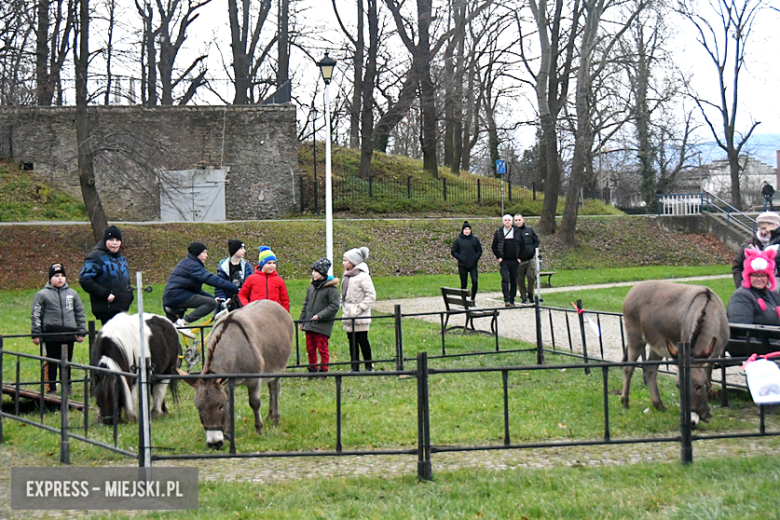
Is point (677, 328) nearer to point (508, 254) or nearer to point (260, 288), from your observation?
point (260, 288)

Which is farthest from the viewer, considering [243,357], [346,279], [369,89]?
[369,89]

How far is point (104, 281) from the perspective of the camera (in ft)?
33.8

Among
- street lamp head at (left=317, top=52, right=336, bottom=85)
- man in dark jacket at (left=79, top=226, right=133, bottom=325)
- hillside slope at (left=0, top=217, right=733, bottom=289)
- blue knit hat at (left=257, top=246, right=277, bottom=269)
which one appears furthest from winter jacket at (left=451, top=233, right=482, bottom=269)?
hillside slope at (left=0, top=217, right=733, bottom=289)

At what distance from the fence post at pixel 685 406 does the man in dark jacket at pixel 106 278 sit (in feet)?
22.6

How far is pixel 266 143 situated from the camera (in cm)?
3466

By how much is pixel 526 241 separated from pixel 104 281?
9592 mm

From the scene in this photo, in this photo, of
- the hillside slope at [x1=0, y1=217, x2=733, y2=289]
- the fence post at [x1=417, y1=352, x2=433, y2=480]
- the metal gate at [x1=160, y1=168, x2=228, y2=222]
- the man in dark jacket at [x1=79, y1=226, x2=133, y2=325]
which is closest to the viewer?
the fence post at [x1=417, y1=352, x2=433, y2=480]

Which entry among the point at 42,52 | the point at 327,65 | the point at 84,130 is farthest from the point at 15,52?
the point at 327,65

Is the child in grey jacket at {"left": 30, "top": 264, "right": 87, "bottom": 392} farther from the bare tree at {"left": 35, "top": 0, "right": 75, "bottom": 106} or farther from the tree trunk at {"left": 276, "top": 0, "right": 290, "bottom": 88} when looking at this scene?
the tree trunk at {"left": 276, "top": 0, "right": 290, "bottom": 88}

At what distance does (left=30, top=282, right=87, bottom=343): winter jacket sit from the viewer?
10258 millimetres

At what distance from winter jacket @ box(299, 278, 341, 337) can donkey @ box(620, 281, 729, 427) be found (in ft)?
12.6

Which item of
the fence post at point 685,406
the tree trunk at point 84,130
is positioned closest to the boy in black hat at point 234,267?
the fence post at point 685,406

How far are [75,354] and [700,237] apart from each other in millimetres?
28323

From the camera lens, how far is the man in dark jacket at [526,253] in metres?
17.1
